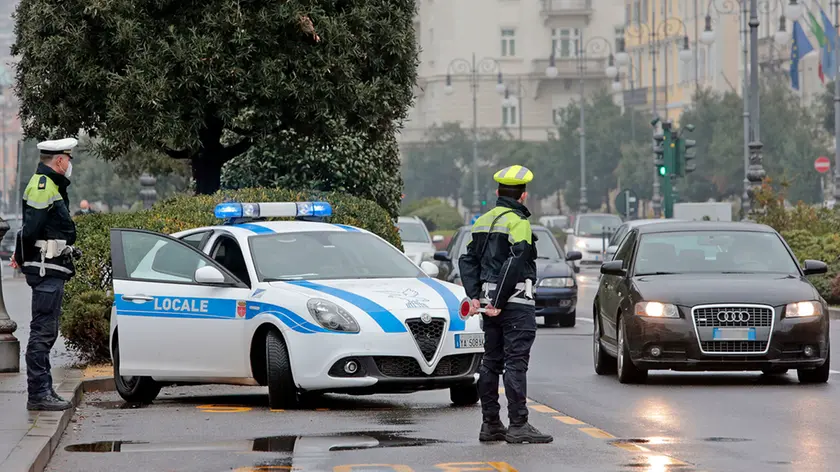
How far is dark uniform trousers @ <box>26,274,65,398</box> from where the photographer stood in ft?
44.0

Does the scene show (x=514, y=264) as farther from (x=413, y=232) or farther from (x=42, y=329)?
(x=413, y=232)

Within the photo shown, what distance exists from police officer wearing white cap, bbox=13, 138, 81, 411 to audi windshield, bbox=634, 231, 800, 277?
5.77m

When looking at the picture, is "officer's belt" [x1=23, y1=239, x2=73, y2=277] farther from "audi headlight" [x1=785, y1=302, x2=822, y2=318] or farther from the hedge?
"audi headlight" [x1=785, y1=302, x2=822, y2=318]

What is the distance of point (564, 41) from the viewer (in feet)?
431

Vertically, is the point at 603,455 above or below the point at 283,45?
below

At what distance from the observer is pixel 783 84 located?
80.1m

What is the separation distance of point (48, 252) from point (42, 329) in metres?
0.55

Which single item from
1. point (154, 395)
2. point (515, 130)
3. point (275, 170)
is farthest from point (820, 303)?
point (515, 130)

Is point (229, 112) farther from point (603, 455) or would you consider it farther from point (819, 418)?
point (603, 455)

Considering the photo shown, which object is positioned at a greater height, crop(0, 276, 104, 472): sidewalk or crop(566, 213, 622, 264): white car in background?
crop(0, 276, 104, 472): sidewalk

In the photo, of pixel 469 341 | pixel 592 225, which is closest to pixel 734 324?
pixel 469 341

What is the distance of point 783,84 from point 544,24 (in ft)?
171

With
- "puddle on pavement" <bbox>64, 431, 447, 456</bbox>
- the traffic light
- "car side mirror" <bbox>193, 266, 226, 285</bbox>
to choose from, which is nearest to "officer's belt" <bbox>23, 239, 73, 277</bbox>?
"car side mirror" <bbox>193, 266, 226, 285</bbox>

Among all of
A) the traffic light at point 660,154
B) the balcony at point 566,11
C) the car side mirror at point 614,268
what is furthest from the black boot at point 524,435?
the balcony at point 566,11
